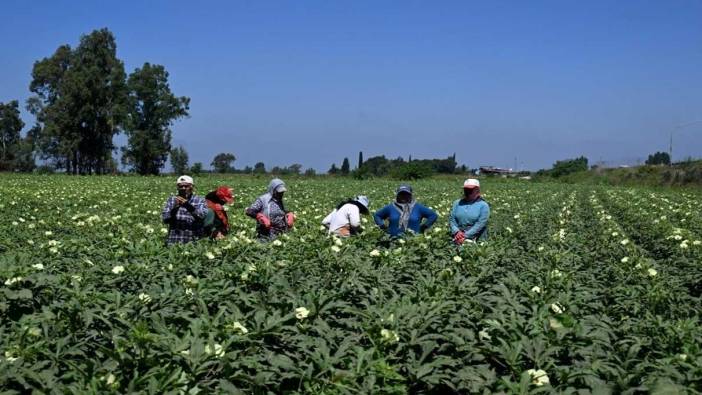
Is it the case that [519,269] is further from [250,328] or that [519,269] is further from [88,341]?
[88,341]

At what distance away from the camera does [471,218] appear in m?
8.08

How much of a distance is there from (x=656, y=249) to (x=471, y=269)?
740 centimetres

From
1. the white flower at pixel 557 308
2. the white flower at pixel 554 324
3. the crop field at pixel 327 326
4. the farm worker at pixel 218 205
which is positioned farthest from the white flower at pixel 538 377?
the farm worker at pixel 218 205

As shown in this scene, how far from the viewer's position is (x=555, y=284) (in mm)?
4977

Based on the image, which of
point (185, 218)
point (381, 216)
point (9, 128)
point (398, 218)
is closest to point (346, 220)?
point (381, 216)

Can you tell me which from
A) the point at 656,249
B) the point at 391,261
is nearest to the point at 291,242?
the point at 391,261

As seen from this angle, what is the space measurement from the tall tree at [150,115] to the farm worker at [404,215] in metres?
65.7

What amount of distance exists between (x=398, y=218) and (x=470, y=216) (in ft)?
2.92

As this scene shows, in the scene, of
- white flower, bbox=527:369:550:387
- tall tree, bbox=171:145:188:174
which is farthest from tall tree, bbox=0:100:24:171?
white flower, bbox=527:369:550:387

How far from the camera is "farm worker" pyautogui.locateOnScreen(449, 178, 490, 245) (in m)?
7.98

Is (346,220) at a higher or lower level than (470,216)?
lower

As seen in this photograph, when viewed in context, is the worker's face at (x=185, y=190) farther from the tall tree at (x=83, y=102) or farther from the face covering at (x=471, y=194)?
the tall tree at (x=83, y=102)

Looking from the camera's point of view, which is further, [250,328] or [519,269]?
[519,269]

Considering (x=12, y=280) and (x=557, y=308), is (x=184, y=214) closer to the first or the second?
(x=12, y=280)
